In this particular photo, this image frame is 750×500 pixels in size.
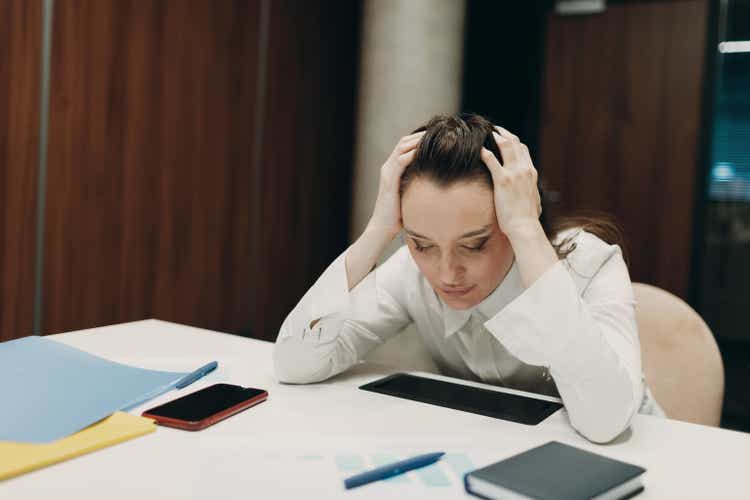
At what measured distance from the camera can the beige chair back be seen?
1426mm

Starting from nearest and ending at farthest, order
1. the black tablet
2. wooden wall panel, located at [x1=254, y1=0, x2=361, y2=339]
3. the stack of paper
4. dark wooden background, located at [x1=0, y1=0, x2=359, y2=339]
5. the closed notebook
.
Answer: the closed notebook
the stack of paper
the black tablet
dark wooden background, located at [x1=0, y1=0, x2=359, y2=339]
wooden wall panel, located at [x1=254, y1=0, x2=361, y2=339]

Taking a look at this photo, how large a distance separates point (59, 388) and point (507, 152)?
2.70ft

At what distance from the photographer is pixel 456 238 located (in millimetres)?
1173

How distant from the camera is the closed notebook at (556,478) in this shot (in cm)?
77

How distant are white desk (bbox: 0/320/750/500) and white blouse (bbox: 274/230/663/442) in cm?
5

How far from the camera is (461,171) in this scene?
3.93ft

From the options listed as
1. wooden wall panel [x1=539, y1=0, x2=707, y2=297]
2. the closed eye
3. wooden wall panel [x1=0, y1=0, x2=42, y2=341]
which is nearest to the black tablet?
the closed eye

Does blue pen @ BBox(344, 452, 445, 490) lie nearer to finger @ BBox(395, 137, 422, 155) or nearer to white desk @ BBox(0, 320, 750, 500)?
white desk @ BBox(0, 320, 750, 500)

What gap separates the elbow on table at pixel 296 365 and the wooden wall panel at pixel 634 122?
3353mm

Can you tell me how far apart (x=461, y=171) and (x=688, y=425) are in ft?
1.76

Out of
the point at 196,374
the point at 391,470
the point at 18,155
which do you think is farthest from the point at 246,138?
the point at 391,470

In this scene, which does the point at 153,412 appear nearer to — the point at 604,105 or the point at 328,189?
the point at 328,189

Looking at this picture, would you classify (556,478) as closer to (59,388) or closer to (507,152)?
(507,152)

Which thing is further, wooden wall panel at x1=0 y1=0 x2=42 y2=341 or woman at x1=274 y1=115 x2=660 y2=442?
wooden wall panel at x1=0 y1=0 x2=42 y2=341
